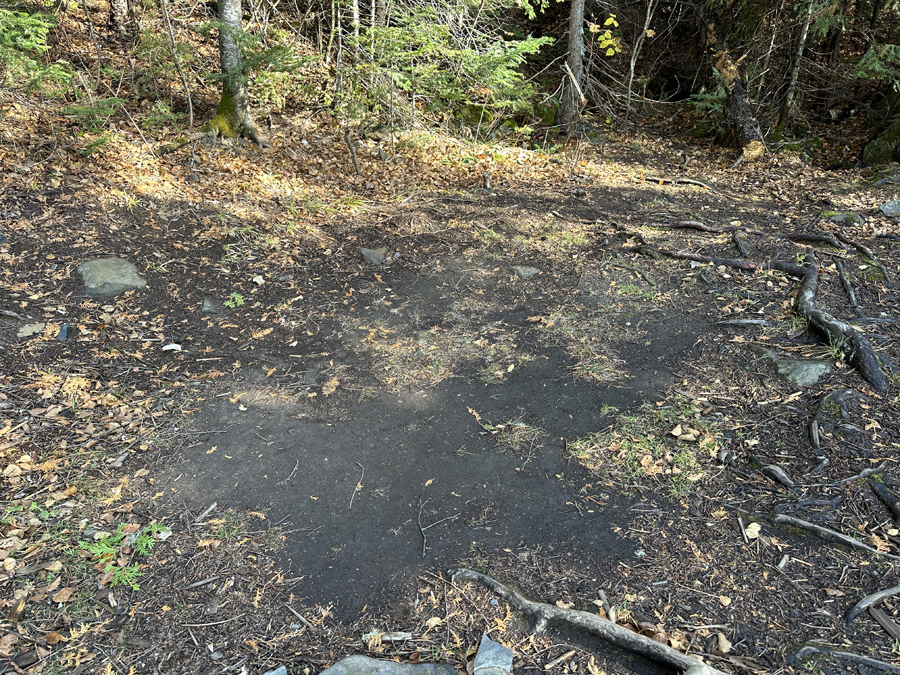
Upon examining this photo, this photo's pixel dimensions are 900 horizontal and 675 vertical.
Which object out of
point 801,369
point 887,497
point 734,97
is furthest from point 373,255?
point 734,97

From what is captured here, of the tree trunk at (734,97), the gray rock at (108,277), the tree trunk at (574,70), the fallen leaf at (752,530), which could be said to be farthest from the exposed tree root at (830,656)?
the tree trunk at (574,70)

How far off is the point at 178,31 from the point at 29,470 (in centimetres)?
1089

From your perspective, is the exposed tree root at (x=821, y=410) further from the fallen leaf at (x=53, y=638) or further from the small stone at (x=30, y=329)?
the small stone at (x=30, y=329)

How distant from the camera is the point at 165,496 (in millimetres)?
4387

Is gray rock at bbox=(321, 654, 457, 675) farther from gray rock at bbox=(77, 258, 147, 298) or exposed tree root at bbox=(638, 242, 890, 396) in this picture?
gray rock at bbox=(77, 258, 147, 298)

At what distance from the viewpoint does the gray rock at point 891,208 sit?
9023 mm

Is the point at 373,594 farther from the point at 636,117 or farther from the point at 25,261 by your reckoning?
the point at 636,117

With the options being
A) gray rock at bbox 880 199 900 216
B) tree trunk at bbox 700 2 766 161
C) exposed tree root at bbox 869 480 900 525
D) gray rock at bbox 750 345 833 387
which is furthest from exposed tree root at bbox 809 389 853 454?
tree trunk at bbox 700 2 766 161

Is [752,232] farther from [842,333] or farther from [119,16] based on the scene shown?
[119,16]

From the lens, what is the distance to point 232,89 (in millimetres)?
10172

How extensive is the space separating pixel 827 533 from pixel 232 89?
11.0 metres

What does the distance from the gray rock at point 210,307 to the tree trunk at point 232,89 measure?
15.2 feet

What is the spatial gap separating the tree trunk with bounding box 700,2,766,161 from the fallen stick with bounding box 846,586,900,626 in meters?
11.3

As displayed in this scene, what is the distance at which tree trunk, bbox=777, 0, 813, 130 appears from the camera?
12.2 meters
